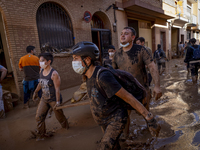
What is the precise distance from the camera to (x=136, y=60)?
2.65m

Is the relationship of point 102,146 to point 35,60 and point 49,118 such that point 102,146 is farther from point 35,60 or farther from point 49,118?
point 35,60

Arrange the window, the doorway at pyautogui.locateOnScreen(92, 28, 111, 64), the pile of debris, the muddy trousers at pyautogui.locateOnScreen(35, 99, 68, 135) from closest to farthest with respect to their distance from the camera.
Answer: the muddy trousers at pyautogui.locateOnScreen(35, 99, 68, 135), the pile of debris, the doorway at pyautogui.locateOnScreen(92, 28, 111, 64), the window

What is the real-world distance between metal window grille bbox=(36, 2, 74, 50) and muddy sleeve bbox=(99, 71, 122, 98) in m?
5.70

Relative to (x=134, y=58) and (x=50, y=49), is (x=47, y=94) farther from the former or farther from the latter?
(x=50, y=49)

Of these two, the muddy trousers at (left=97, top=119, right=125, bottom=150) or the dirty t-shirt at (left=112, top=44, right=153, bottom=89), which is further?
the dirty t-shirt at (left=112, top=44, right=153, bottom=89)

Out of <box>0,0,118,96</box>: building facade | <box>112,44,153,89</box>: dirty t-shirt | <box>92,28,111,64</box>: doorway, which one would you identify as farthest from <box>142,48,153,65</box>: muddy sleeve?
<box>92,28,111,64</box>: doorway

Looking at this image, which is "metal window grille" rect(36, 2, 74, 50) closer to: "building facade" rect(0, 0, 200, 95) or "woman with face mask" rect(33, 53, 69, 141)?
"building facade" rect(0, 0, 200, 95)

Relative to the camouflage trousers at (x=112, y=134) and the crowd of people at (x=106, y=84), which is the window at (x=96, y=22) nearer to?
the crowd of people at (x=106, y=84)

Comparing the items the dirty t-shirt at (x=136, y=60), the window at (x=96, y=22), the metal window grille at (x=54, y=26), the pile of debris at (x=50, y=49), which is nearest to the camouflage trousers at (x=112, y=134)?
the dirty t-shirt at (x=136, y=60)

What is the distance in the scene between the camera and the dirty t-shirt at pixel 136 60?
2.61 meters

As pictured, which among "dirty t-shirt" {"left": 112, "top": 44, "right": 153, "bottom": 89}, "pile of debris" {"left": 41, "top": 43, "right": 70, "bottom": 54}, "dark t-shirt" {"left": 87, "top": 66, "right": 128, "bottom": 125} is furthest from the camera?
"pile of debris" {"left": 41, "top": 43, "right": 70, "bottom": 54}

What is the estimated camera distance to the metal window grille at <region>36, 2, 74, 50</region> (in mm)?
6387

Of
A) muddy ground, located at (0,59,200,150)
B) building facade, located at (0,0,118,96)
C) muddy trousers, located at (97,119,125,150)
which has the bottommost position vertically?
muddy ground, located at (0,59,200,150)

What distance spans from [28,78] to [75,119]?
2.42 m
